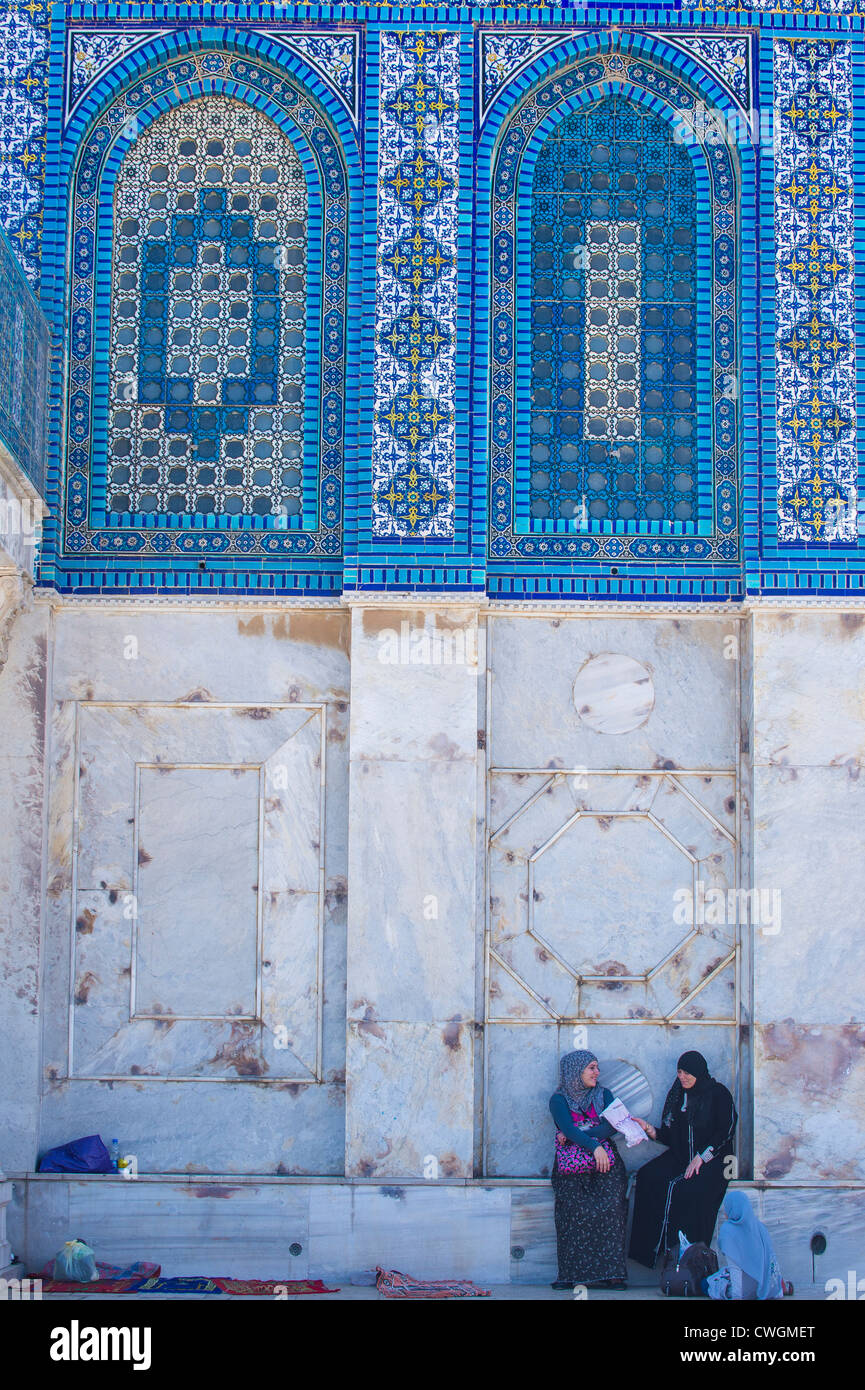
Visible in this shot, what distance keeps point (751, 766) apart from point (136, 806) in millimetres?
2923

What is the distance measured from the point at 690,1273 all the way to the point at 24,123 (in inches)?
246

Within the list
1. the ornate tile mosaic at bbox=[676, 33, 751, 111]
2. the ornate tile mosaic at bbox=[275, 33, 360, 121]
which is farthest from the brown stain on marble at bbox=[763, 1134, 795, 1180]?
the ornate tile mosaic at bbox=[275, 33, 360, 121]

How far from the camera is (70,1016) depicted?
817 cm

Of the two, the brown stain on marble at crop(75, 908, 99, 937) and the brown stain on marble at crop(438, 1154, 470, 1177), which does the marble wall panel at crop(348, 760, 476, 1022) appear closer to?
the brown stain on marble at crop(438, 1154, 470, 1177)

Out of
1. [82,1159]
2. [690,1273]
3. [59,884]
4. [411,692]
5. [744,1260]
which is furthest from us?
[59,884]

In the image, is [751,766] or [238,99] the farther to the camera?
[238,99]

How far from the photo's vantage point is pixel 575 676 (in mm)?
8352

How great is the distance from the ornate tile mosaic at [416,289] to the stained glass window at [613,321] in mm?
521

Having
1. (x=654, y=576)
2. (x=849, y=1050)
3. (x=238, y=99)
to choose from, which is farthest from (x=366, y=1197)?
(x=238, y=99)

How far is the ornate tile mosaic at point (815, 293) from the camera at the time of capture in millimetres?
8281

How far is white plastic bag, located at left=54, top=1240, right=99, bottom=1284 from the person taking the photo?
7.56 metres

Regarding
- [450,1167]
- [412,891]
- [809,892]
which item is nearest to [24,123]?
[412,891]

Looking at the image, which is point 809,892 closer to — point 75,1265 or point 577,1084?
point 577,1084
